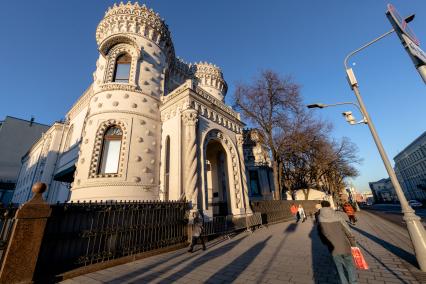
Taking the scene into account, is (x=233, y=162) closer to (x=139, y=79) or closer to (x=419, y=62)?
(x=139, y=79)

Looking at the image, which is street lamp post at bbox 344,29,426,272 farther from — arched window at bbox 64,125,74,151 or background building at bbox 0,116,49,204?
background building at bbox 0,116,49,204

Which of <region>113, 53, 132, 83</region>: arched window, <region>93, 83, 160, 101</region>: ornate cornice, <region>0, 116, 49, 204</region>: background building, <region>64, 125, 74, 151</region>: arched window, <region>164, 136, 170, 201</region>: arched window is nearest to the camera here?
<region>164, 136, 170, 201</region>: arched window

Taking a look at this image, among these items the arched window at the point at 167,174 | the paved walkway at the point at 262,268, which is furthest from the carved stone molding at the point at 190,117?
the paved walkway at the point at 262,268

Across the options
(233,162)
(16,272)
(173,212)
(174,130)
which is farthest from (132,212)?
(233,162)

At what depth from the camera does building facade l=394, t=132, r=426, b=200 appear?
58.1 meters

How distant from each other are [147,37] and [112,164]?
11.6 meters

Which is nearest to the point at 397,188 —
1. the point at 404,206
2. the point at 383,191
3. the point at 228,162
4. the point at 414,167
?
the point at 404,206

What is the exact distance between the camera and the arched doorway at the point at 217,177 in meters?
17.2

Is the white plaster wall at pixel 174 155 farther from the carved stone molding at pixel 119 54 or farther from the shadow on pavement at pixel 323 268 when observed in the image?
the shadow on pavement at pixel 323 268

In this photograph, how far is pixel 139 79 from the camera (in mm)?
15781

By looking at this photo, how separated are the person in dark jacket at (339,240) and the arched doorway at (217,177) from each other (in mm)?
12726

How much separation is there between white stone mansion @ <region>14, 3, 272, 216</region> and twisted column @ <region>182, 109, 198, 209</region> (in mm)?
61

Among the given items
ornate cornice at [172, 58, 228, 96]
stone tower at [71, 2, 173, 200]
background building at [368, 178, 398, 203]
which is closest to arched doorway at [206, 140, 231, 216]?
stone tower at [71, 2, 173, 200]

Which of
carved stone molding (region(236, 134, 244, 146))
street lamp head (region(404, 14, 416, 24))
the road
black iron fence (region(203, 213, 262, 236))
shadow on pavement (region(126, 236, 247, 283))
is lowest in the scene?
the road
